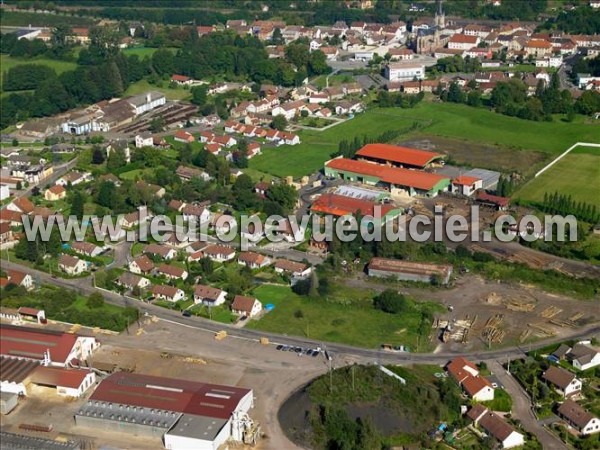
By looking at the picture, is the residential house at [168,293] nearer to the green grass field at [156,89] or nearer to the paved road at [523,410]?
the paved road at [523,410]

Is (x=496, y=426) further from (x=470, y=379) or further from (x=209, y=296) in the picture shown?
A: (x=209, y=296)

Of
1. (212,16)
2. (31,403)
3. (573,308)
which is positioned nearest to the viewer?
(31,403)

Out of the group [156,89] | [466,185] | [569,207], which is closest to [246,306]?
[466,185]

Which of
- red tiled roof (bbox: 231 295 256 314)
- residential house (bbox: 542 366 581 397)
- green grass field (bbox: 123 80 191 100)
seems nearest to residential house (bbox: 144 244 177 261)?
red tiled roof (bbox: 231 295 256 314)

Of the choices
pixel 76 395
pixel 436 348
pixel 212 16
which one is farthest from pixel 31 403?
pixel 212 16

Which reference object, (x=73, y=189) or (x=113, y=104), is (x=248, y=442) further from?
(x=113, y=104)

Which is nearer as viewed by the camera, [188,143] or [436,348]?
[436,348]

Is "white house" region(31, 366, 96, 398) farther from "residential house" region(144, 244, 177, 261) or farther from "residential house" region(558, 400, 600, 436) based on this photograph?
"residential house" region(558, 400, 600, 436)

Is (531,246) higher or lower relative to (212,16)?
lower
